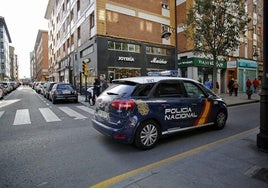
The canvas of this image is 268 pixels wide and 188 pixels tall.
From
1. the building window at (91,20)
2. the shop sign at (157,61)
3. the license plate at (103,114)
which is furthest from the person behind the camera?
the shop sign at (157,61)

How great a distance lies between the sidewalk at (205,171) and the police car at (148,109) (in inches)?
33.8

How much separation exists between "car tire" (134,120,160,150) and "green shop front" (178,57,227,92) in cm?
1882

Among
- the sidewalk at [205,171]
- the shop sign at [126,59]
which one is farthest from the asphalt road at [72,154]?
the shop sign at [126,59]

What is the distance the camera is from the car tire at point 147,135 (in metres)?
4.77

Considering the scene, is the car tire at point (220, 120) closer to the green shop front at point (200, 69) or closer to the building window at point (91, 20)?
the green shop front at point (200, 69)

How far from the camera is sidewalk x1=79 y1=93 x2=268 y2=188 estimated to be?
3174 mm

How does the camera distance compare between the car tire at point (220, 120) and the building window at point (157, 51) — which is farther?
the building window at point (157, 51)

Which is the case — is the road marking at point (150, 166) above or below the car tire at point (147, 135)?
below

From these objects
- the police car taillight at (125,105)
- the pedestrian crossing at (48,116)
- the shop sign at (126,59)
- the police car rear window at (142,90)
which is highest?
the shop sign at (126,59)

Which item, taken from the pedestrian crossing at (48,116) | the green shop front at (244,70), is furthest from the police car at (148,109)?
the green shop front at (244,70)

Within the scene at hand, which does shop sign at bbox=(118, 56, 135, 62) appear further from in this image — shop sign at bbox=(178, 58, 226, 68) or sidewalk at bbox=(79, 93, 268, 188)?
sidewalk at bbox=(79, 93, 268, 188)

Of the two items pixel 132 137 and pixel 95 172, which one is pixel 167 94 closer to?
pixel 132 137

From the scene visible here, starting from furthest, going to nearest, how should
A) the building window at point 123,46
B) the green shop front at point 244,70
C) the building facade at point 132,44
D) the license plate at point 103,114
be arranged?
the green shop front at point 244,70 → the building window at point 123,46 → the building facade at point 132,44 → the license plate at point 103,114

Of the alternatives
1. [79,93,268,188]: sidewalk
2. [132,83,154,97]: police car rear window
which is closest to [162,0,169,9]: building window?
[132,83,154,97]: police car rear window
